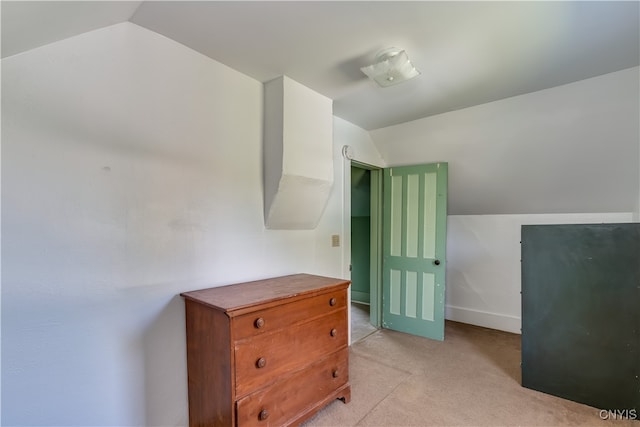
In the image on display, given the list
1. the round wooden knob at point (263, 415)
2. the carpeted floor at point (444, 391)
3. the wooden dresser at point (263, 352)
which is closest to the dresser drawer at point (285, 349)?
the wooden dresser at point (263, 352)

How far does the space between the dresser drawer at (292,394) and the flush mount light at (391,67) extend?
192cm

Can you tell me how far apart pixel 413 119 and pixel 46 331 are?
3240mm

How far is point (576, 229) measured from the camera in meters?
2.22

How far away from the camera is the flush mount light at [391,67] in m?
1.81

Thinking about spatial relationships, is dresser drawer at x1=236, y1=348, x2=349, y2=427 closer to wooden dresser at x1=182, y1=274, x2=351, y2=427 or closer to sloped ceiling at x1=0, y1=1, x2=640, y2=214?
wooden dresser at x1=182, y1=274, x2=351, y2=427

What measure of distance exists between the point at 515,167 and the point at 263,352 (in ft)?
9.64

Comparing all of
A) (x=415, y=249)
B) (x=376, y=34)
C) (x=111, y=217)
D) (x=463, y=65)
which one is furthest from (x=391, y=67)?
(x=415, y=249)

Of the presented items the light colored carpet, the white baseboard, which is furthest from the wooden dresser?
the white baseboard

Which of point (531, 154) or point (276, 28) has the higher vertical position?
point (276, 28)

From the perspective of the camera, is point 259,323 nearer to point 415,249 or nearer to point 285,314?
point 285,314

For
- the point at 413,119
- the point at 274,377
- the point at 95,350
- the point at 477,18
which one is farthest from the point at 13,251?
the point at 413,119

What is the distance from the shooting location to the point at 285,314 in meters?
1.77

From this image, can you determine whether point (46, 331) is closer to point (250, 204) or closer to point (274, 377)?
point (274, 377)

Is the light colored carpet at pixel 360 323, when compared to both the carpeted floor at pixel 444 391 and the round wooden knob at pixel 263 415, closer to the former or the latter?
the carpeted floor at pixel 444 391
